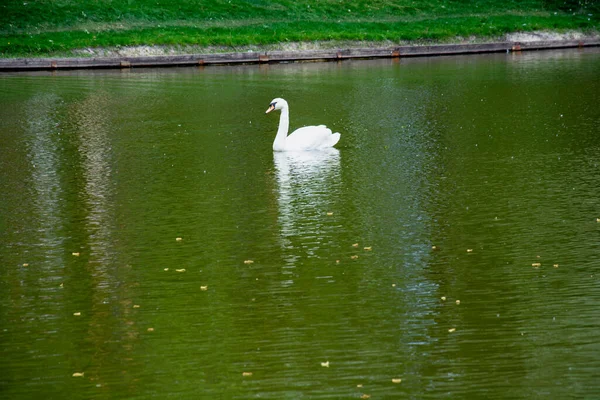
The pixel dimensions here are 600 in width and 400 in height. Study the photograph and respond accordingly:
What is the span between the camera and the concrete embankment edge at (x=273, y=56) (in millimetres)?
38031

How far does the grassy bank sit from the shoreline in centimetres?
69

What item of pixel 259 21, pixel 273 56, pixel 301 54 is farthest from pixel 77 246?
pixel 259 21

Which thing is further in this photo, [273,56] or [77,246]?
[273,56]

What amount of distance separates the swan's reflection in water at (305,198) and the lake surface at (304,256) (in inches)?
2.3

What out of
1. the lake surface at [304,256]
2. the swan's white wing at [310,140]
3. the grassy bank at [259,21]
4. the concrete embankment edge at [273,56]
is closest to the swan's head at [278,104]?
the lake surface at [304,256]

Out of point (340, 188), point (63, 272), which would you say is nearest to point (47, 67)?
point (340, 188)

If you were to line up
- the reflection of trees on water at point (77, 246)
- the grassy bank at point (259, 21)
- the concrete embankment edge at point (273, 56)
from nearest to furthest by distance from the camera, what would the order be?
the reflection of trees on water at point (77, 246), the concrete embankment edge at point (273, 56), the grassy bank at point (259, 21)

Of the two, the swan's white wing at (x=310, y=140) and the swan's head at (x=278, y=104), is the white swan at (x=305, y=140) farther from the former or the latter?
the swan's head at (x=278, y=104)

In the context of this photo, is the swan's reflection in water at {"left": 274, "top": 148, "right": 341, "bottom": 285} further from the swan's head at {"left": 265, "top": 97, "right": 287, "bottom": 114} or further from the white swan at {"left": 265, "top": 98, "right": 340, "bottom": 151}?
the swan's head at {"left": 265, "top": 97, "right": 287, "bottom": 114}

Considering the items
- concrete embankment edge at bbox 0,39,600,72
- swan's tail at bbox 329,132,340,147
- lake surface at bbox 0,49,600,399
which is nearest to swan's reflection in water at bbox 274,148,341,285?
lake surface at bbox 0,49,600,399

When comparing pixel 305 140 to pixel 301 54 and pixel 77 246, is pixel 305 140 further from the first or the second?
pixel 301 54

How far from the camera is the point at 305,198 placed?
1634 cm

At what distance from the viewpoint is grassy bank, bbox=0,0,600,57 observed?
41688 millimetres

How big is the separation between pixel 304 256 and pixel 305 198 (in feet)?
11.7
